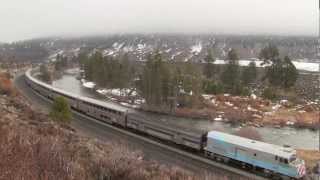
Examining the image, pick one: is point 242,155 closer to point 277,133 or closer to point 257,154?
point 257,154

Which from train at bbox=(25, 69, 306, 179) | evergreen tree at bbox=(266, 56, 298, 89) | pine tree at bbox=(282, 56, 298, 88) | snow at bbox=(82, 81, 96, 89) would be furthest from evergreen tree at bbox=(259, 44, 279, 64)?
train at bbox=(25, 69, 306, 179)

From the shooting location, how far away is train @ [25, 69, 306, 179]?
23.8 metres

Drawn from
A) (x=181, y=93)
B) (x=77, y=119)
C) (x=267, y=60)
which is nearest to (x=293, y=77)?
(x=267, y=60)

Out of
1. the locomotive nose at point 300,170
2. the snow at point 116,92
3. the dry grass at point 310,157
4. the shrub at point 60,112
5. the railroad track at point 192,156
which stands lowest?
the snow at point 116,92

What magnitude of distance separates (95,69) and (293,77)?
37.1 m

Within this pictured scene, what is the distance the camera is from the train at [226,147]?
23.8 metres

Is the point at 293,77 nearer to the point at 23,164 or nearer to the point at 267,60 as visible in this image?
the point at 267,60

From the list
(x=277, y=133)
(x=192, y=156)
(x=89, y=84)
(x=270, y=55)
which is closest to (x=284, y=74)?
(x=270, y=55)

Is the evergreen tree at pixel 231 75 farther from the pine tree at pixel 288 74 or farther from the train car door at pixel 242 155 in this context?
the train car door at pixel 242 155

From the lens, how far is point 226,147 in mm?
26719

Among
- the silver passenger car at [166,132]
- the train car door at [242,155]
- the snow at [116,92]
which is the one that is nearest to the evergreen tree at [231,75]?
the snow at [116,92]

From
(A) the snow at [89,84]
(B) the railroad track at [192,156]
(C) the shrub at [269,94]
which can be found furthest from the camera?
(A) the snow at [89,84]

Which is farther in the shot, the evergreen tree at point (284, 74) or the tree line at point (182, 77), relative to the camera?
the evergreen tree at point (284, 74)

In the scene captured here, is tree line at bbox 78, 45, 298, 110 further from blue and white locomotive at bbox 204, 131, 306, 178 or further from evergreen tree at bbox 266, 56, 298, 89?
blue and white locomotive at bbox 204, 131, 306, 178
